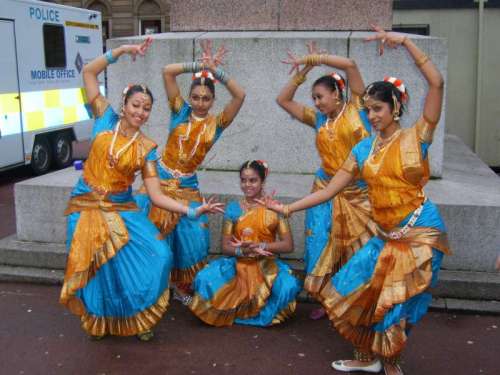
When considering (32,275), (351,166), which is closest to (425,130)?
(351,166)

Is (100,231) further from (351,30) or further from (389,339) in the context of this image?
(351,30)

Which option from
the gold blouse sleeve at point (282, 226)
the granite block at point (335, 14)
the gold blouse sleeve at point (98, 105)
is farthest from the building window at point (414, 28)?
the gold blouse sleeve at point (98, 105)

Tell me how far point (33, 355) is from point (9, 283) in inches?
63.6

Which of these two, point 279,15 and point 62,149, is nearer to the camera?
point 279,15

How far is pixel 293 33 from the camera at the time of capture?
22.8 ft

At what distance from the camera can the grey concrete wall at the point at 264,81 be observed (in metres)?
6.39

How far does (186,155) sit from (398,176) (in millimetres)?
1814

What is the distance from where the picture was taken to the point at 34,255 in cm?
609

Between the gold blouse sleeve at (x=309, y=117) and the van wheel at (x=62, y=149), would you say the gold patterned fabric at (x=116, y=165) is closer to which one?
the gold blouse sleeve at (x=309, y=117)

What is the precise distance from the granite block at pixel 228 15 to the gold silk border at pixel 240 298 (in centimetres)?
310

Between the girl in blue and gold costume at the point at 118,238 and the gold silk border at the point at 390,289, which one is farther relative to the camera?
the girl in blue and gold costume at the point at 118,238

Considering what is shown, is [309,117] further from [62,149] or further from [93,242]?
[62,149]

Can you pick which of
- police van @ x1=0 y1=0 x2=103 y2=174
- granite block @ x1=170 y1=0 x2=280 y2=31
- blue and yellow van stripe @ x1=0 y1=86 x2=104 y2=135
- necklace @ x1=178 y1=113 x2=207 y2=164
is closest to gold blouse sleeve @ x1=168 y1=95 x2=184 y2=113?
necklace @ x1=178 y1=113 x2=207 y2=164

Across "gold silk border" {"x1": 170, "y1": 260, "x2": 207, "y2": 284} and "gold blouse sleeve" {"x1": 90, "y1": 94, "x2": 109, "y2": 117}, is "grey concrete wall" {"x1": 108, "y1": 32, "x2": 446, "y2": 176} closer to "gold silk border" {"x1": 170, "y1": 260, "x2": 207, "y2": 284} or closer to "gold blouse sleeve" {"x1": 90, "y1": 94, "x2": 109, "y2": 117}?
"gold silk border" {"x1": 170, "y1": 260, "x2": 207, "y2": 284}
